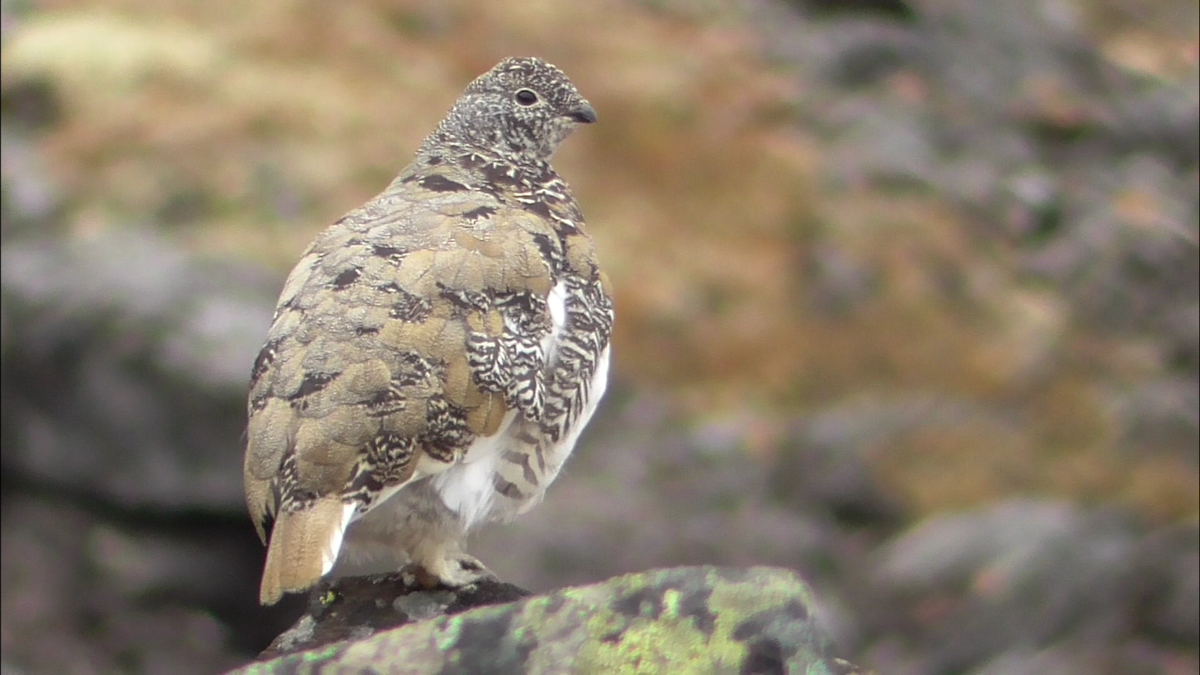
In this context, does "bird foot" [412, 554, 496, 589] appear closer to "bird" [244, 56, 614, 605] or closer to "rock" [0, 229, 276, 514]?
"bird" [244, 56, 614, 605]

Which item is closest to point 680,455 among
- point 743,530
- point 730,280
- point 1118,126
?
point 743,530

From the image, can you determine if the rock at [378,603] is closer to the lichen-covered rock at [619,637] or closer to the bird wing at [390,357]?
the bird wing at [390,357]

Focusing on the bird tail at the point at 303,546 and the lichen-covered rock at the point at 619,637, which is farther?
the bird tail at the point at 303,546

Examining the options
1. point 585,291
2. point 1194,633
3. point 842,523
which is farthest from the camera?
point 842,523

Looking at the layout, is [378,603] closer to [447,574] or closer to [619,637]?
[447,574]

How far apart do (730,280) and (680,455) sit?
298cm

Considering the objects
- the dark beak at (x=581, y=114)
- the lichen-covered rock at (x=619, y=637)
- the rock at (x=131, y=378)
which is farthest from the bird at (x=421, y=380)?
the rock at (x=131, y=378)

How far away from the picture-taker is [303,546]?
15.0 ft

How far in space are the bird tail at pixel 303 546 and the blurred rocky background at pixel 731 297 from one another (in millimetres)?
→ 1865

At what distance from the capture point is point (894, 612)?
6059 mm

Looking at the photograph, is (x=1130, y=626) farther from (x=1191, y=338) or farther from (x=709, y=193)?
(x=709, y=193)

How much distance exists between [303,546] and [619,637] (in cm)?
117

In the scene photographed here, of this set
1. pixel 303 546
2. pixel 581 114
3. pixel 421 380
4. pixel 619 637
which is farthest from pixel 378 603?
pixel 581 114

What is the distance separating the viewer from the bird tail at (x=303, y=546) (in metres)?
4.52
